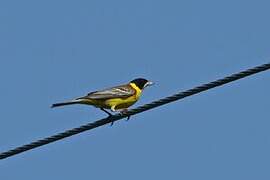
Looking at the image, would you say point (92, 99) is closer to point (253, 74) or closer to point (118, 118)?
point (118, 118)

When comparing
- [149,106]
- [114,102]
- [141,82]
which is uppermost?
[141,82]

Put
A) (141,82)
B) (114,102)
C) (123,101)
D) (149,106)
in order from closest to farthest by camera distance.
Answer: (149,106) < (114,102) < (123,101) < (141,82)

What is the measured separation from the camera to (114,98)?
1739cm

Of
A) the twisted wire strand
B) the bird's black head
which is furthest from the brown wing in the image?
the twisted wire strand

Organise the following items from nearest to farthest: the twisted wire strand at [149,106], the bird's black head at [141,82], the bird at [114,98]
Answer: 1. the twisted wire strand at [149,106]
2. the bird at [114,98]
3. the bird's black head at [141,82]

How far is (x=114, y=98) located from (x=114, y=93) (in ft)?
0.43

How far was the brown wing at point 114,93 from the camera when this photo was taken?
17031 millimetres

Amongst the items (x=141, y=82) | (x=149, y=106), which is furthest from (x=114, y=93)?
(x=149, y=106)

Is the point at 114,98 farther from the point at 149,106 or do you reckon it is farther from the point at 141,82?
the point at 149,106

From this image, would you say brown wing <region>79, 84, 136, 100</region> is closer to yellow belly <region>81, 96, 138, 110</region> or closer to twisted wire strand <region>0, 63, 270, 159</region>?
yellow belly <region>81, 96, 138, 110</region>

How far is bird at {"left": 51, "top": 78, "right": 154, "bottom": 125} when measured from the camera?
1692 centimetres

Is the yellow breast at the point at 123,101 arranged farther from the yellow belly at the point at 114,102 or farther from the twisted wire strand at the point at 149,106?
the twisted wire strand at the point at 149,106

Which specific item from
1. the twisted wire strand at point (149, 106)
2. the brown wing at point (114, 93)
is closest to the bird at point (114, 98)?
the brown wing at point (114, 93)

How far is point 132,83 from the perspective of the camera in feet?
60.2
